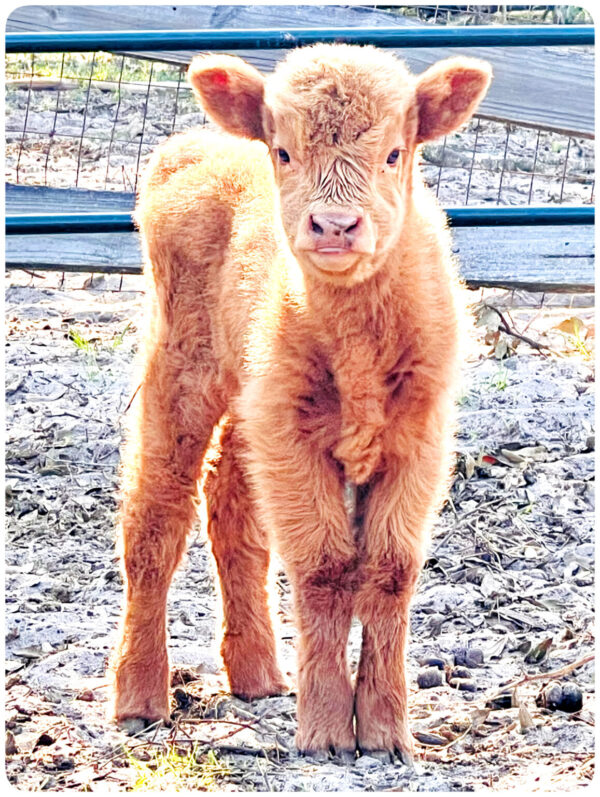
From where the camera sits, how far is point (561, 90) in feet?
24.8

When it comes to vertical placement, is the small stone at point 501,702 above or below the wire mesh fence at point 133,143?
below

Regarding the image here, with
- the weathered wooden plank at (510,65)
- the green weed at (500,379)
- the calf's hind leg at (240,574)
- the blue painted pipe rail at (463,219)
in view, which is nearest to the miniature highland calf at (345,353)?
the calf's hind leg at (240,574)

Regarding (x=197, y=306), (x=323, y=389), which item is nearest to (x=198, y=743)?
(x=323, y=389)

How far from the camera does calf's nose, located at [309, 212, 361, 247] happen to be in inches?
155

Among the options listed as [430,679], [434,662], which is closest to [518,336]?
[434,662]

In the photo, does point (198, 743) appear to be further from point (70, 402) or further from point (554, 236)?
point (554, 236)

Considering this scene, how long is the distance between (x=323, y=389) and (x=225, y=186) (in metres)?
1.23

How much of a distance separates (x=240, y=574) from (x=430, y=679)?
86 cm

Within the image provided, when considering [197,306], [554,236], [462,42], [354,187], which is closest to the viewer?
[354,187]

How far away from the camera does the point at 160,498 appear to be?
5059 millimetres

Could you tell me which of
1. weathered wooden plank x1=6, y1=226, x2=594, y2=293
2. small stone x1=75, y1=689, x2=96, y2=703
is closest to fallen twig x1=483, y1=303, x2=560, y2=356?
weathered wooden plank x1=6, y1=226, x2=594, y2=293

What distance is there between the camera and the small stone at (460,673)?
498cm

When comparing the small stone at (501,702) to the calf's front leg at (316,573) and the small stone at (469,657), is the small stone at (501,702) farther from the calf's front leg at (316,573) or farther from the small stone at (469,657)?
the calf's front leg at (316,573)

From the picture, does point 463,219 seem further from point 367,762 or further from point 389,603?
point 367,762
